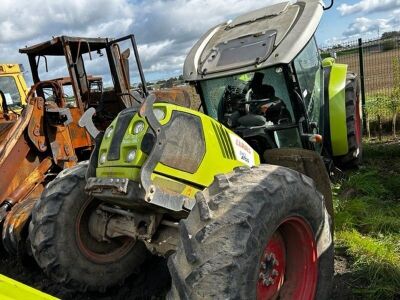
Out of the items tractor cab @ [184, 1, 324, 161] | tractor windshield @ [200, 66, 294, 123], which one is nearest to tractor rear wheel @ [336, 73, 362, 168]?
tractor cab @ [184, 1, 324, 161]

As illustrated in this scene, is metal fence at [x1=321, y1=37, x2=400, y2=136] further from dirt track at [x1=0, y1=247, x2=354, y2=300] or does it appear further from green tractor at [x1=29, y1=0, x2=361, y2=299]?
dirt track at [x1=0, y1=247, x2=354, y2=300]

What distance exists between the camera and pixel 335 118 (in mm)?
5691

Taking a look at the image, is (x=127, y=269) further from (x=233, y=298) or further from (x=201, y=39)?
(x=201, y=39)

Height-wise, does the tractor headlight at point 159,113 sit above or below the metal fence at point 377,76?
above

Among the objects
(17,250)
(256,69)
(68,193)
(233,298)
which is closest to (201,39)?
(256,69)

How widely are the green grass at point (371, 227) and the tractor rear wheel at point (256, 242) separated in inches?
23.4

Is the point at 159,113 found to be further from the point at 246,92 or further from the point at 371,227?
the point at 371,227

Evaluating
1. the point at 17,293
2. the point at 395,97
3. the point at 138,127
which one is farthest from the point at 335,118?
the point at 17,293

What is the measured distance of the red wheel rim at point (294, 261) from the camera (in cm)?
313

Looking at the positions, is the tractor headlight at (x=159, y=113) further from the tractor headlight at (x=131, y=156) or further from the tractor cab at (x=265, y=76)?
the tractor cab at (x=265, y=76)

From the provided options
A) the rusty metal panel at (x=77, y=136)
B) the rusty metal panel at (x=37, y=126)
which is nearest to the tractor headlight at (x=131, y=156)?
the rusty metal panel at (x=37, y=126)

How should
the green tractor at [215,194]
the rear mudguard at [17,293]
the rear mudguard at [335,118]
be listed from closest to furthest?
the rear mudguard at [17,293] → the green tractor at [215,194] → the rear mudguard at [335,118]

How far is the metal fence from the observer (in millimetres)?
9227

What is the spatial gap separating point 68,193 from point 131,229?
2.52 ft
